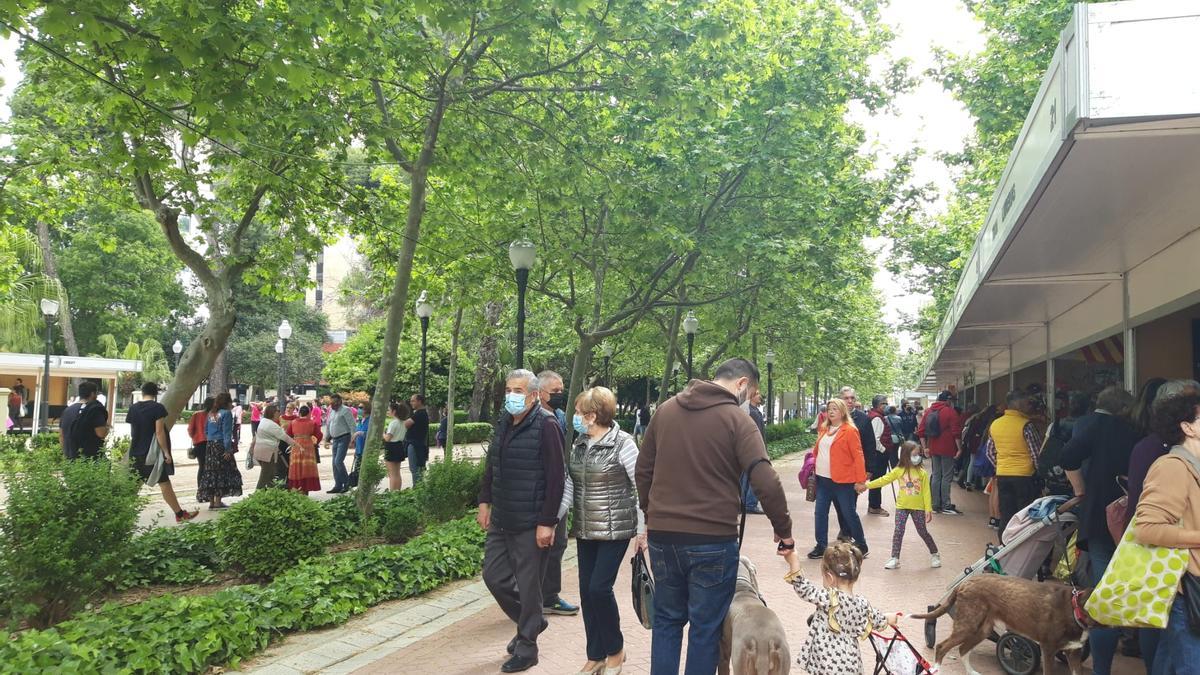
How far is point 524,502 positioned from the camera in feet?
17.5

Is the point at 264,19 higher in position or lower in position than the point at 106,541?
higher

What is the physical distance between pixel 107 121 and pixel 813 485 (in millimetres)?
9324

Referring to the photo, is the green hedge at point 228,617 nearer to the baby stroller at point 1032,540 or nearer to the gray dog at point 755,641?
the gray dog at point 755,641

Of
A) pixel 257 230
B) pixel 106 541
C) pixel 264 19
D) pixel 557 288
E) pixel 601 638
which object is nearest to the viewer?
pixel 601 638

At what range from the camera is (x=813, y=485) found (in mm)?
8484

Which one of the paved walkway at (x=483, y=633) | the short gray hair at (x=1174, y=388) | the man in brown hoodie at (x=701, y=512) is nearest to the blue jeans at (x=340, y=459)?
the paved walkway at (x=483, y=633)

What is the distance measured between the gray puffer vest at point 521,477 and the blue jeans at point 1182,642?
11.0 feet

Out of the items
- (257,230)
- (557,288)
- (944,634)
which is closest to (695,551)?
(944,634)

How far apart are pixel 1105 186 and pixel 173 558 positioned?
26.5 feet

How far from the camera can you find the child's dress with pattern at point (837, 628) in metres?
4.00

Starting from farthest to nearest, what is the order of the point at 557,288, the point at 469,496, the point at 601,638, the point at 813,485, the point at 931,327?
the point at 931,327
the point at 557,288
the point at 469,496
the point at 813,485
the point at 601,638

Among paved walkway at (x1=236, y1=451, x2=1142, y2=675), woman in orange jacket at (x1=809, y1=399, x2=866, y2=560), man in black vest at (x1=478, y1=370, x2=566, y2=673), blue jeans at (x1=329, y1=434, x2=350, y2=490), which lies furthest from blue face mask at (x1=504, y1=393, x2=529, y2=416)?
blue jeans at (x1=329, y1=434, x2=350, y2=490)

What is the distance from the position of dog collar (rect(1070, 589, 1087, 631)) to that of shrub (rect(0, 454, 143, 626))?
610 cm

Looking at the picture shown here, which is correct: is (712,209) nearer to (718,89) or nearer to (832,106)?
(832,106)
